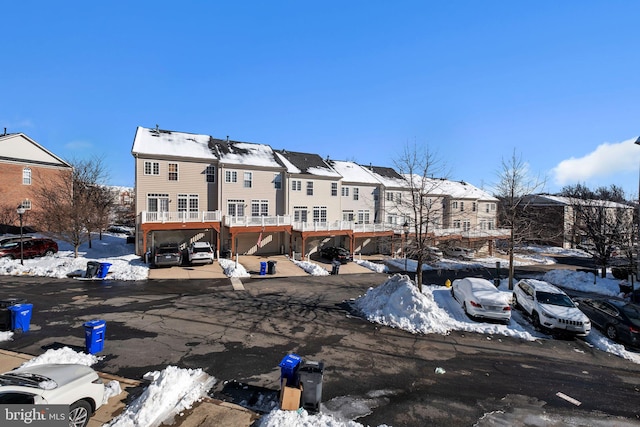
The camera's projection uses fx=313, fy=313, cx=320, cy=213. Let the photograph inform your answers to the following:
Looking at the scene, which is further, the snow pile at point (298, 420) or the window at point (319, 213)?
the window at point (319, 213)

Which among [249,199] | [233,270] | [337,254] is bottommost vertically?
[233,270]

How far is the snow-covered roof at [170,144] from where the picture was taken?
26359mm

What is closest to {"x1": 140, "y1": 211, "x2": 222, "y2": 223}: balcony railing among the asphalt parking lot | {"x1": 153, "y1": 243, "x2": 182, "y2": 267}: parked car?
{"x1": 153, "y1": 243, "x2": 182, "y2": 267}: parked car

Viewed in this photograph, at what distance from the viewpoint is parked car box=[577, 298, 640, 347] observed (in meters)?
11.5

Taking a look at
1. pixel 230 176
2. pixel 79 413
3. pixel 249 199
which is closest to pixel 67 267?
pixel 230 176

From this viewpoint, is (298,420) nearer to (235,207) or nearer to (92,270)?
(92,270)

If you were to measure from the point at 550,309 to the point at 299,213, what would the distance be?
2294 centimetres

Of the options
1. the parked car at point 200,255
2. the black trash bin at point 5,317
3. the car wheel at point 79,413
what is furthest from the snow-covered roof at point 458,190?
the car wheel at point 79,413

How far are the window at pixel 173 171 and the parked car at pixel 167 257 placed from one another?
705cm

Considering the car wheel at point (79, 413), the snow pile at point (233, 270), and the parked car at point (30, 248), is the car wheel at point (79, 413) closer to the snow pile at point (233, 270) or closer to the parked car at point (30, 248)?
the snow pile at point (233, 270)

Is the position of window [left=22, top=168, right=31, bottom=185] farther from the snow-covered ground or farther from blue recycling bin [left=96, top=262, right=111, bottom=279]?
blue recycling bin [left=96, top=262, right=111, bottom=279]

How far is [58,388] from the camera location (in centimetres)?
551

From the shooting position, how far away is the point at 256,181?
30172mm

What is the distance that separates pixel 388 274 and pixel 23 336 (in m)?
21.5
